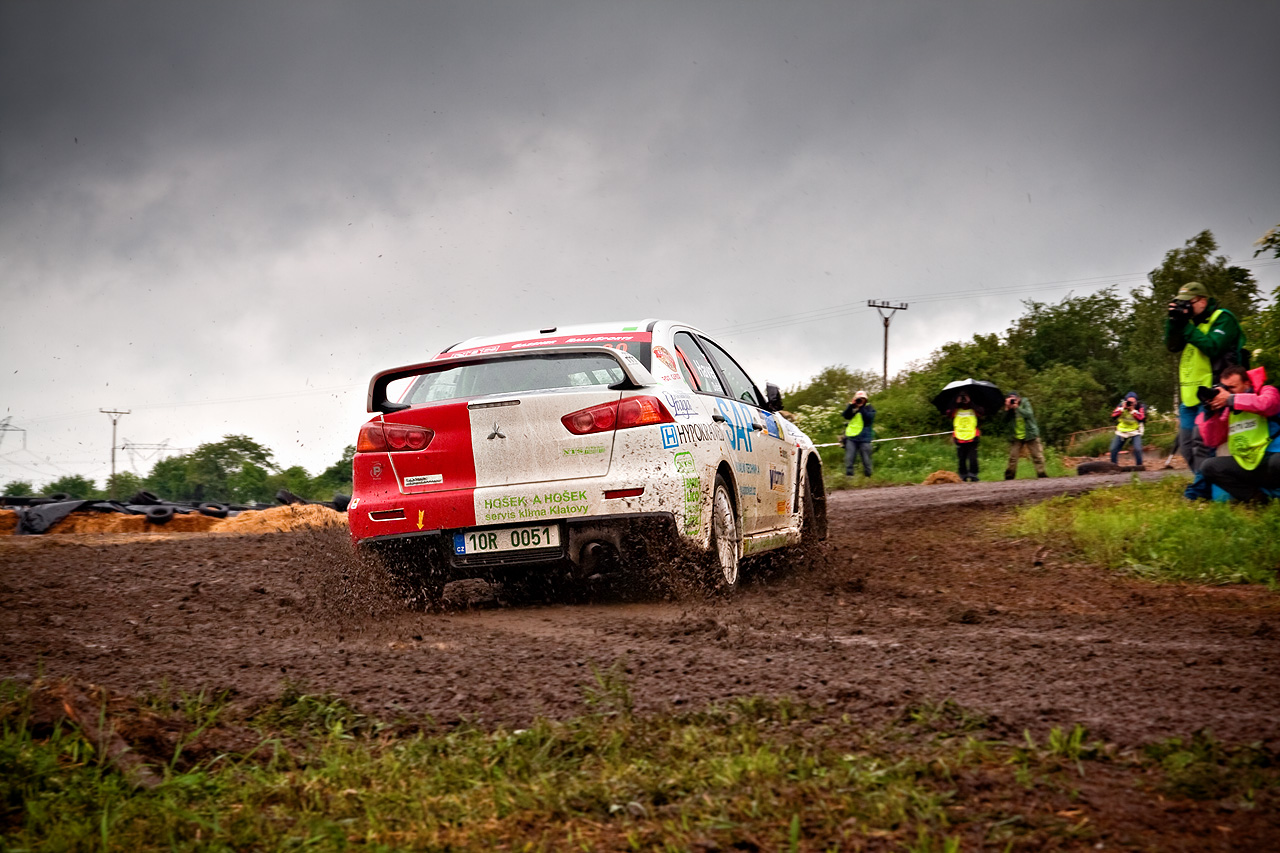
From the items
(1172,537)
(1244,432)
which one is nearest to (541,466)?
(1172,537)

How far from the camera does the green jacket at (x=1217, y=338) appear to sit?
979 centimetres

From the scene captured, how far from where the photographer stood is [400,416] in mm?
6434

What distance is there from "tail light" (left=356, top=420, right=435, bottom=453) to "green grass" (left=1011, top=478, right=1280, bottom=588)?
4900 mm

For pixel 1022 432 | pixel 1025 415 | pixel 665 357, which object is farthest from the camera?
pixel 1022 432

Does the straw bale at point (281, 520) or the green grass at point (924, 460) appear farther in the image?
the green grass at point (924, 460)

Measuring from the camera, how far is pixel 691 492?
618cm

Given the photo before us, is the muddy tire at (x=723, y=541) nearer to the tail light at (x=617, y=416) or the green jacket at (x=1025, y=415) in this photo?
the tail light at (x=617, y=416)

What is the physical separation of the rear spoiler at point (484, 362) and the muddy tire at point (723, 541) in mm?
807

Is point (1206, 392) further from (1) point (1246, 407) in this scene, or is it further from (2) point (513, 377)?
(2) point (513, 377)

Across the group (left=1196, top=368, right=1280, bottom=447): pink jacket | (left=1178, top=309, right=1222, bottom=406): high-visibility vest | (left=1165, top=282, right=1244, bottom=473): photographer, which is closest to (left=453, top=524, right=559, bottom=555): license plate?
(left=1196, top=368, right=1280, bottom=447): pink jacket

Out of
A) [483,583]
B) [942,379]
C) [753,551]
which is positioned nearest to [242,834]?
[753,551]

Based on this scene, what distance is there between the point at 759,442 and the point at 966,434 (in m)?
14.1

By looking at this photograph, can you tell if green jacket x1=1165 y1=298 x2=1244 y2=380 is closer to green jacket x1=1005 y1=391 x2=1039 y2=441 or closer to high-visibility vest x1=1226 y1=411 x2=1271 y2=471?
high-visibility vest x1=1226 y1=411 x2=1271 y2=471

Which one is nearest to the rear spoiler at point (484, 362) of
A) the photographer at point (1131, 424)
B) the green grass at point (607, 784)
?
the green grass at point (607, 784)
